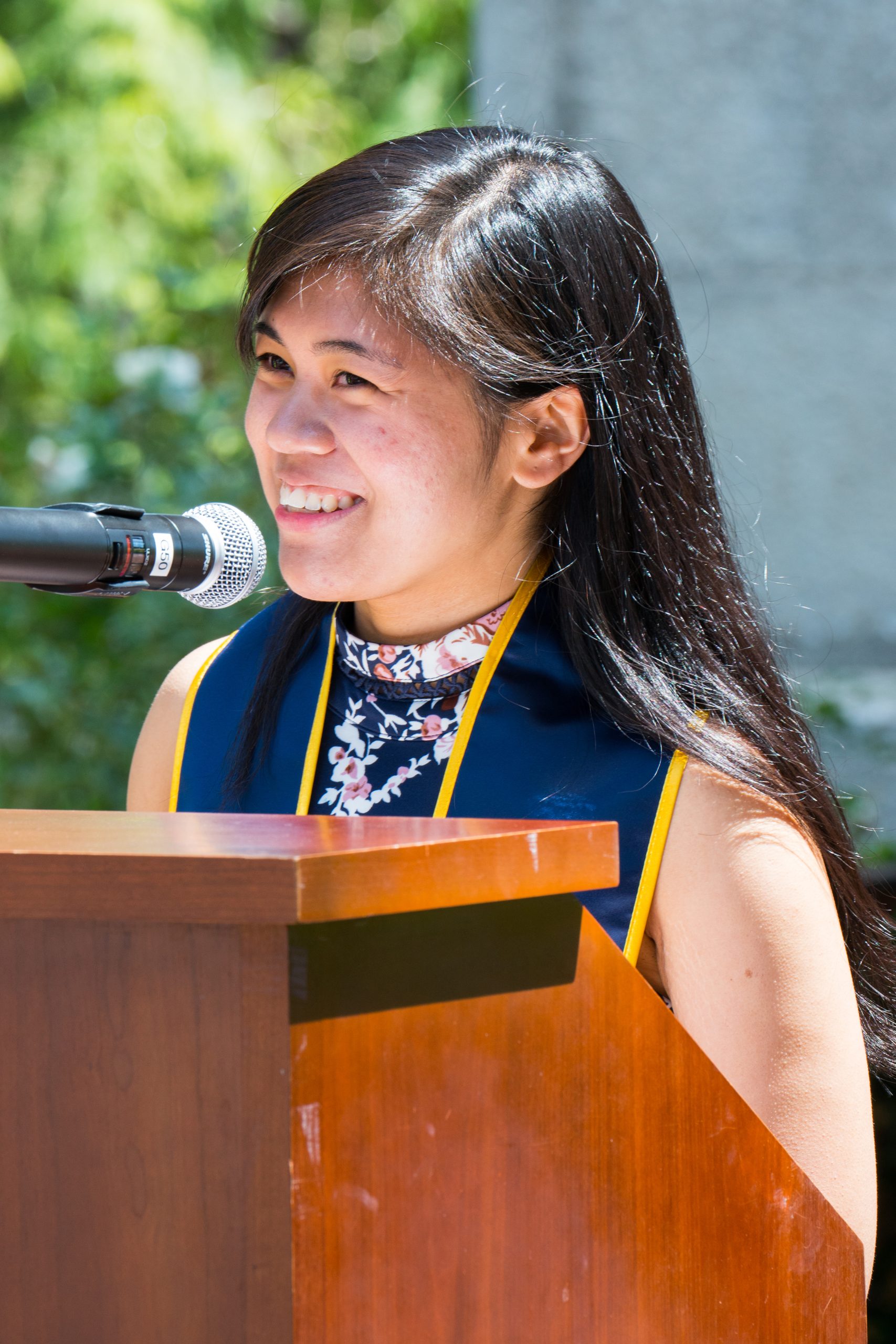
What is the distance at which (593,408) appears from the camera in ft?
5.23

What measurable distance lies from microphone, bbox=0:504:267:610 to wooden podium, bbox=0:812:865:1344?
240 mm

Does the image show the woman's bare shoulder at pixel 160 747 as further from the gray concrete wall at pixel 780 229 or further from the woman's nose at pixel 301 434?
the gray concrete wall at pixel 780 229

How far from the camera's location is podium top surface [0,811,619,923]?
695 mm

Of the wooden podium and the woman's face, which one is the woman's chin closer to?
the woman's face

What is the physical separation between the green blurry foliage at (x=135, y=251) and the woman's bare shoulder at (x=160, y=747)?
36.1 inches

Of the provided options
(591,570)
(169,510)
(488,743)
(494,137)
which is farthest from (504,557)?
(169,510)

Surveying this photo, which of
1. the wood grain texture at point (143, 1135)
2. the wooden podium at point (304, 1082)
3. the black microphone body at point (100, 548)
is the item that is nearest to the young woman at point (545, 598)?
the black microphone body at point (100, 548)

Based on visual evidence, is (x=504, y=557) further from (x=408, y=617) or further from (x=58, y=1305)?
(x=58, y=1305)

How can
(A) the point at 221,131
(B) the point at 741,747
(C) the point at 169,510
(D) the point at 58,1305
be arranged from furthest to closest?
(A) the point at 221,131 → (C) the point at 169,510 → (B) the point at 741,747 → (D) the point at 58,1305

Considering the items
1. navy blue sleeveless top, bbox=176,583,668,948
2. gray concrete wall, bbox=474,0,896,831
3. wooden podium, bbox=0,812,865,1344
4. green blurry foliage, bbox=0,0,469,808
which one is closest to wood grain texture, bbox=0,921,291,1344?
wooden podium, bbox=0,812,865,1344

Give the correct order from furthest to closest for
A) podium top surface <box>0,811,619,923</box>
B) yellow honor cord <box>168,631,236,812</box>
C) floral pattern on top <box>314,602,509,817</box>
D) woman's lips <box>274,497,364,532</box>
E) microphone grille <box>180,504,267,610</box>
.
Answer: yellow honor cord <box>168,631,236,812</box>
floral pattern on top <box>314,602,509,817</box>
woman's lips <box>274,497,364,532</box>
microphone grille <box>180,504,267,610</box>
podium top surface <box>0,811,619,923</box>

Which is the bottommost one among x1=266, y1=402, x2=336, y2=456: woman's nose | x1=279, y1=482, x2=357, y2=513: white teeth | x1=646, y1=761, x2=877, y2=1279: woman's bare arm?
x1=646, y1=761, x2=877, y2=1279: woman's bare arm

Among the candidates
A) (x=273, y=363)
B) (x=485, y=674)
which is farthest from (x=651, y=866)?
(x=273, y=363)

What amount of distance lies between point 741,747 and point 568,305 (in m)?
0.49
